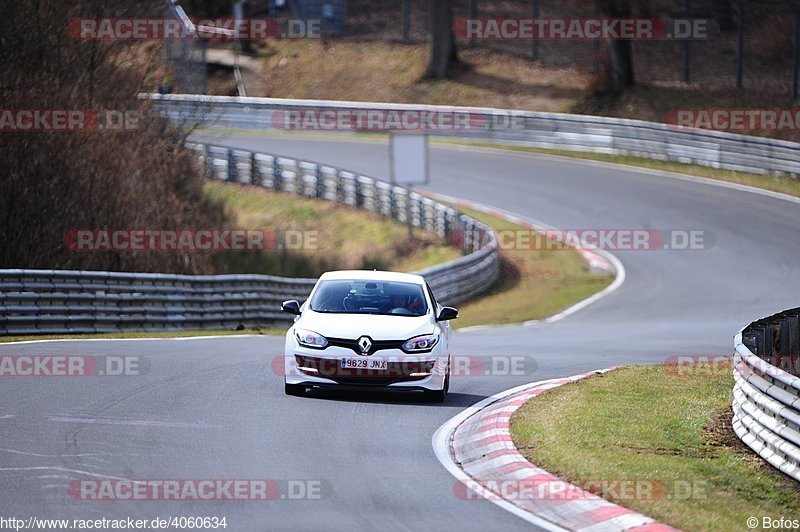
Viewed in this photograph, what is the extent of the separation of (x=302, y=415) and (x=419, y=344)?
183 centimetres

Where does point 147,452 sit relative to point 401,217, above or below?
above

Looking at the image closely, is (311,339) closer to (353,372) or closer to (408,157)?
(353,372)

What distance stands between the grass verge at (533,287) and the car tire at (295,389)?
511 inches

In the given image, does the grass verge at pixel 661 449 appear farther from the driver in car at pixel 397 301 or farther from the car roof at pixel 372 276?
the car roof at pixel 372 276

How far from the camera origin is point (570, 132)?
45938 millimetres

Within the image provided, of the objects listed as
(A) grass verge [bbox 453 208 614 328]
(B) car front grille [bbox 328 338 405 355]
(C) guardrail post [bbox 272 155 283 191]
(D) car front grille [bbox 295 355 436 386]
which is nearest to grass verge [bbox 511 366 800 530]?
(D) car front grille [bbox 295 355 436 386]

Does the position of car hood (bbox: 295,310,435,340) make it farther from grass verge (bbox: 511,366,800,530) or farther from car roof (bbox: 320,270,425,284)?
grass verge (bbox: 511,366,800,530)

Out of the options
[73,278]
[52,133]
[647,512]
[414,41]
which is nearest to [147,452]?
[647,512]

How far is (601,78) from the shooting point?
5016 cm

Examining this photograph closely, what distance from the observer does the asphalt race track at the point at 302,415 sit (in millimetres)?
8438

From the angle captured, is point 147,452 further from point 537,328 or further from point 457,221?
point 457,221

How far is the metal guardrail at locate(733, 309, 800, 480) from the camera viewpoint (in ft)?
33.9

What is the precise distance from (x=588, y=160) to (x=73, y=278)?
26.8 metres

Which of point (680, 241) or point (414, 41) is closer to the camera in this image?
point (680, 241)
